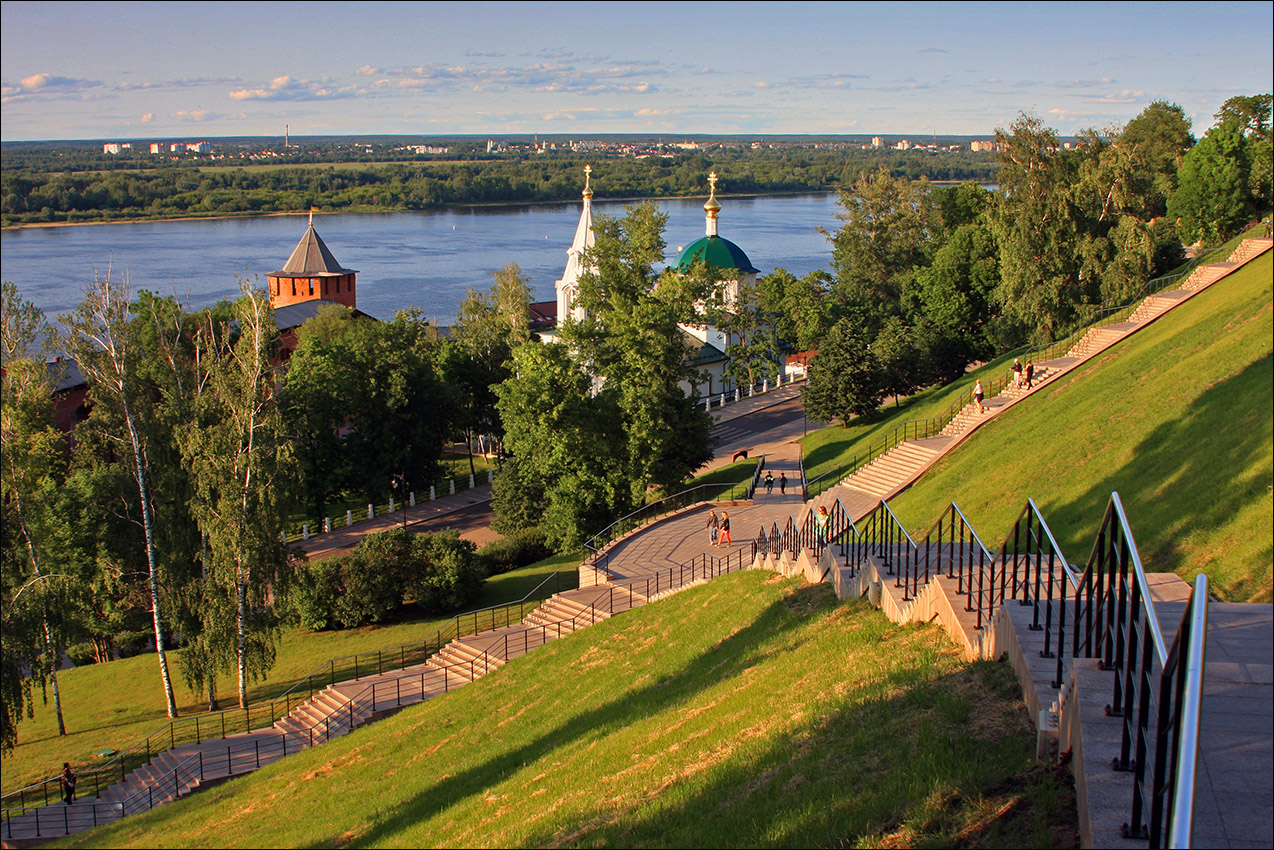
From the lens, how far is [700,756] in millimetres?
7852

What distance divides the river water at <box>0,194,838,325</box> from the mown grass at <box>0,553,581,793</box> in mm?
35464

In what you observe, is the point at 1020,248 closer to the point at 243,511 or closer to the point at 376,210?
the point at 243,511

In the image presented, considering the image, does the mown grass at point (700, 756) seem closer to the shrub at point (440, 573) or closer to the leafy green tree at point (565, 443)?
the shrub at point (440, 573)

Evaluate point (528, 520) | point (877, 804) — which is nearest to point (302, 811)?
point (877, 804)

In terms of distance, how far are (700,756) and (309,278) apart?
5265 centimetres

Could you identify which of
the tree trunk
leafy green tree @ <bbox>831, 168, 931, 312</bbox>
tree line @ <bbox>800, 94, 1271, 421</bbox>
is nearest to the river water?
leafy green tree @ <bbox>831, 168, 931, 312</bbox>

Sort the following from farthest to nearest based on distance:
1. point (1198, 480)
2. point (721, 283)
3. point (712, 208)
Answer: point (712, 208), point (721, 283), point (1198, 480)

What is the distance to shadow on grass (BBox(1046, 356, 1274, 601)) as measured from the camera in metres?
10.4

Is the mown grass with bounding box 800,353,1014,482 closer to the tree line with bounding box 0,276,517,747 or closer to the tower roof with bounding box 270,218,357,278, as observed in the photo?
the tree line with bounding box 0,276,517,747

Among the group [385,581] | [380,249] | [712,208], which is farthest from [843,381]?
[380,249]

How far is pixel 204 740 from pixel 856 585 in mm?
12870

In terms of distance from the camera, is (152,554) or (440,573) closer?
(152,554)

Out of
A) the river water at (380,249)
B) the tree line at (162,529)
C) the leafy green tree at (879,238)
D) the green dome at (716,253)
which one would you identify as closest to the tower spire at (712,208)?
the green dome at (716,253)

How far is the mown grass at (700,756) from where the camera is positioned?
18.9 feet
